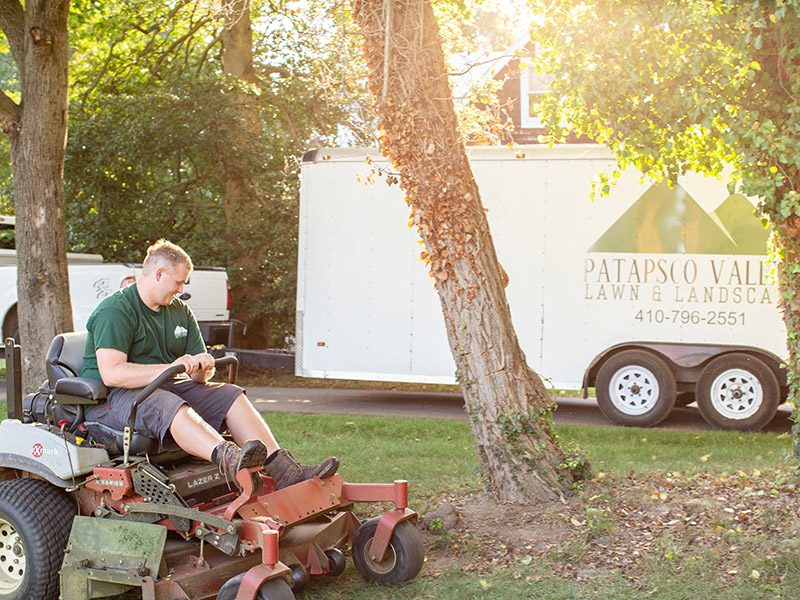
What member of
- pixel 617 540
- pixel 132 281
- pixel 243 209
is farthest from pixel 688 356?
pixel 243 209

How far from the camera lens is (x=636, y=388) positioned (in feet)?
31.8

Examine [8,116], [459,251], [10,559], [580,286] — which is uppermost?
[8,116]

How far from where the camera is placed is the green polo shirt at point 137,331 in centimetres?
458

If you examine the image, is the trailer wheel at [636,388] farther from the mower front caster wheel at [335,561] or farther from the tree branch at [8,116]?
the tree branch at [8,116]

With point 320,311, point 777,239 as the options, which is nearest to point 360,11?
point 777,239

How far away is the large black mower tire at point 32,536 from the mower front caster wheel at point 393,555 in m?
1.47

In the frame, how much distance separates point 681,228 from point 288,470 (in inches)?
246

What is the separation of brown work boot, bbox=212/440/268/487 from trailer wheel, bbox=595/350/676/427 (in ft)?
20.4

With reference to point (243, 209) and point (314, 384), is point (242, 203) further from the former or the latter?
point (314, 384)

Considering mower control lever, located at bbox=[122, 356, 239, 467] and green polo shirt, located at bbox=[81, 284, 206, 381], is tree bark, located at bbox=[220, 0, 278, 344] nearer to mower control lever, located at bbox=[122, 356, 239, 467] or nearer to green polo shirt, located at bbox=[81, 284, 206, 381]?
green polo shirt, located at bbox=[81, 284, 206, 381]

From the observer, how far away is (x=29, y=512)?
14.4 feet

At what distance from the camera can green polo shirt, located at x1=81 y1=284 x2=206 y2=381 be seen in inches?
180

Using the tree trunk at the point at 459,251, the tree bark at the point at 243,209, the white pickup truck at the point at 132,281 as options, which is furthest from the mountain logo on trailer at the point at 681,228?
the tree bark at the point at 243,209

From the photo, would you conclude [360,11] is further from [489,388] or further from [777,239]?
[777,239]
